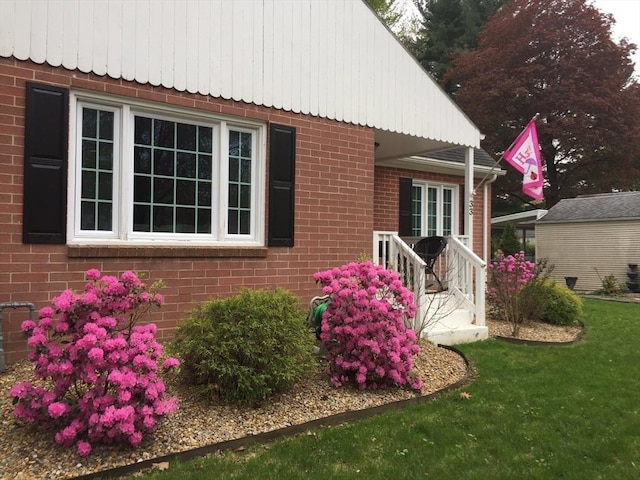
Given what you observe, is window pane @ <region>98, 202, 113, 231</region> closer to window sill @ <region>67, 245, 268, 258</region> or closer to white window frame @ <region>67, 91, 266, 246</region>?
white window frame @ <region>67, 91, 266, 246</region>

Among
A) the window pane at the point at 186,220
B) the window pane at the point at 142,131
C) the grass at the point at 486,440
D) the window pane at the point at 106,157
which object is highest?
the window pane at the point at 142,131

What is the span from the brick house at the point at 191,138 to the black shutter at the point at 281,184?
0.02 meters

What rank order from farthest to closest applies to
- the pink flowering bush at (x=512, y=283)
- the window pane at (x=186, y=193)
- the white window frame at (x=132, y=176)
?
the pink flowering bush at (x=512, y=283)
the window pane at (x=186, y=193)
the white window frame at (x=132, y=176)

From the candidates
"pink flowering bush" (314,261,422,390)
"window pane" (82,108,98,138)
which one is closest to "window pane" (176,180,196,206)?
"window pane" (82,108,98,138)

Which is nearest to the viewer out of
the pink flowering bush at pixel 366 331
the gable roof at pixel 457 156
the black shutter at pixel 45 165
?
the pink flowering bush at pixel 366 331

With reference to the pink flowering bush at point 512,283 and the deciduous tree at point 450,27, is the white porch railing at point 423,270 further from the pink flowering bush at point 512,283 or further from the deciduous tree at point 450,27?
the deciduous tree at point 450,27

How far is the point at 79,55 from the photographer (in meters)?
5.10

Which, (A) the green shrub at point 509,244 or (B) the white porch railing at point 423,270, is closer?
(B) the white porch railing at point 423,270

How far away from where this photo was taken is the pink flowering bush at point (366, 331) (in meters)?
4.69

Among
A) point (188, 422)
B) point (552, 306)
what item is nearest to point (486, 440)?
point (188, 422)

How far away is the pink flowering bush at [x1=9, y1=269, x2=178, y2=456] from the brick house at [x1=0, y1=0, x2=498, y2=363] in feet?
6.06

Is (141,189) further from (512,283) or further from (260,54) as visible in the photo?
(512,283)

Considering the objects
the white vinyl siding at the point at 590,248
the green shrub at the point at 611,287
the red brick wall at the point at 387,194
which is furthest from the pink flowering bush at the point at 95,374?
the white vinyl siding at the point at 590,248

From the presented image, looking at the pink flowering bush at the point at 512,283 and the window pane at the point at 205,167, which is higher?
the window pane at the point at 205,167
